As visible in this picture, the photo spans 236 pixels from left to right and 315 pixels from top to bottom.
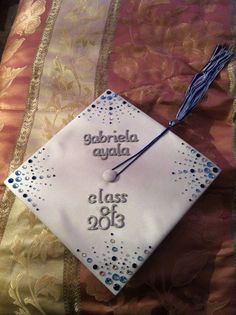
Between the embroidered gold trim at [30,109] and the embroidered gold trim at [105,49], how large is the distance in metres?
0.15

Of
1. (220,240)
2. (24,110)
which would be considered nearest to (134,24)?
(24,110)

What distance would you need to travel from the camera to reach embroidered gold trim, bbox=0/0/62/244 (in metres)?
0.78

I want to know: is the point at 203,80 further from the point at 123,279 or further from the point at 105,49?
the point at 123,279

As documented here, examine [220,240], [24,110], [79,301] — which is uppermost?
[24,110]

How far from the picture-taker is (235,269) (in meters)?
0.70

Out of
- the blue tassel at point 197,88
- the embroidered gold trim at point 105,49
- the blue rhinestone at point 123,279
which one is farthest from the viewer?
the embroidered gold trim at point 105,49

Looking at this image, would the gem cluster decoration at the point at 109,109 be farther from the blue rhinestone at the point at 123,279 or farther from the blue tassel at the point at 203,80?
the blue rhinestone at the point at 123,279

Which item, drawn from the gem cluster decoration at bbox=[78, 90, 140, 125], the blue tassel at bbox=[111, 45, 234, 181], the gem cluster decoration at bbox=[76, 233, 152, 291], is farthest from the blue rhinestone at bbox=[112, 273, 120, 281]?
the gem cluster decoration at bbox=[78, 90, 140, 125]

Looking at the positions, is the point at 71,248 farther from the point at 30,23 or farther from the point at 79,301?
the point at 30,23

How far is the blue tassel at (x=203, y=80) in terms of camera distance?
86cm

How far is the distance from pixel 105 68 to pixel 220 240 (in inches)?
19.4

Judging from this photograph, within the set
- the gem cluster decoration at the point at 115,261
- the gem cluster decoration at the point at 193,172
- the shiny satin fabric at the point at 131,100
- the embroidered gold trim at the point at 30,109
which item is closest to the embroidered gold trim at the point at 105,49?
the shiny satin fabric at the point at 131,100

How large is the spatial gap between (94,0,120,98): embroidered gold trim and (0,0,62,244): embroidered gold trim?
0.49ft

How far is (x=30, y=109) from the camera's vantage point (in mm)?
909
